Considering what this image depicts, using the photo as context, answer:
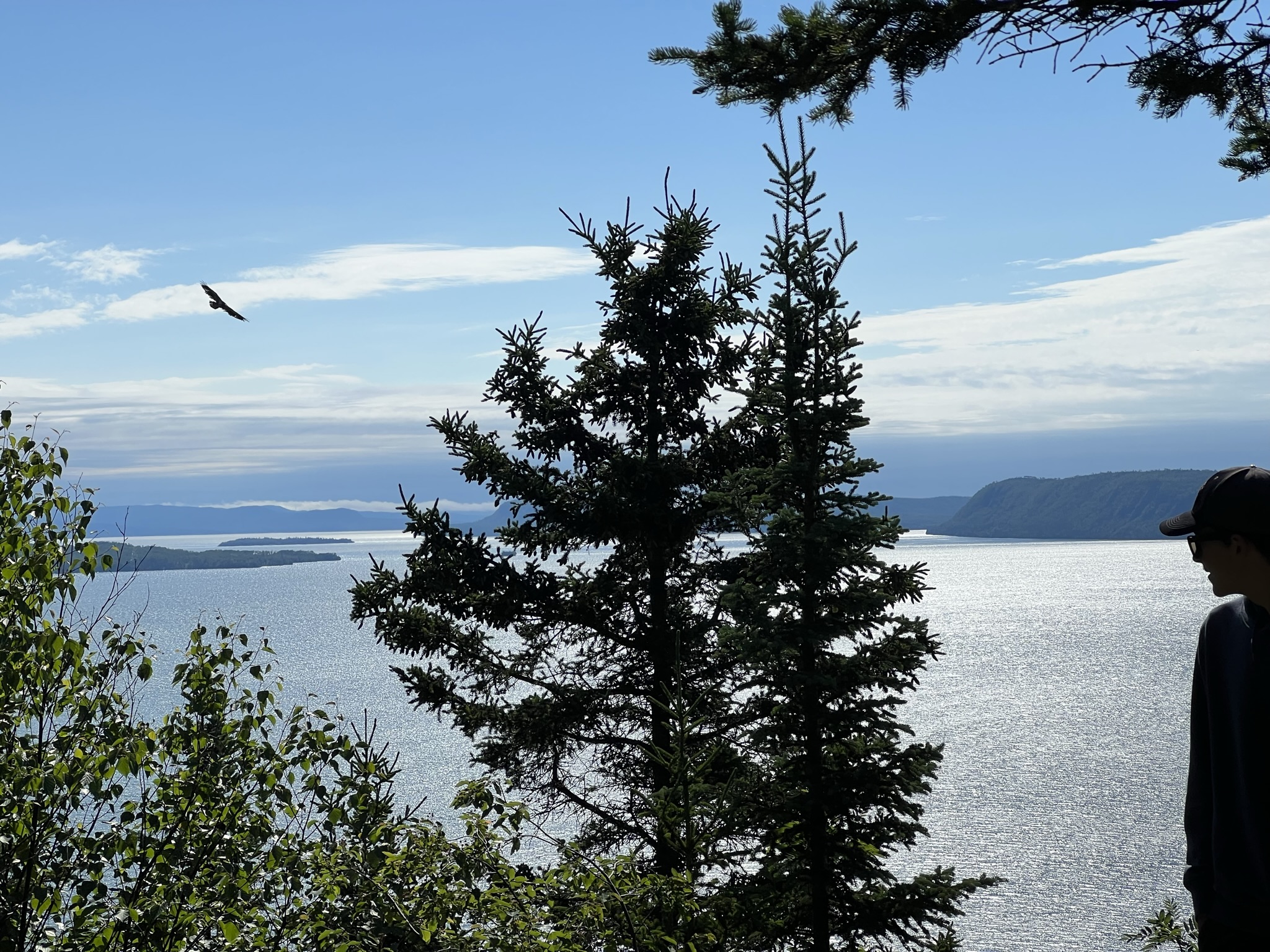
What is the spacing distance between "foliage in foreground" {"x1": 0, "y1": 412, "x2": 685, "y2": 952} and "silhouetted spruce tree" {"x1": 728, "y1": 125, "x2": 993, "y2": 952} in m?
3.13

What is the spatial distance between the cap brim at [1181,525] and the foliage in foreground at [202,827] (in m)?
3.70

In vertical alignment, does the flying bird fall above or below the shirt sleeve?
above

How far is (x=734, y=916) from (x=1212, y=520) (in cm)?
688

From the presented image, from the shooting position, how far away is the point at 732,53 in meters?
6.88

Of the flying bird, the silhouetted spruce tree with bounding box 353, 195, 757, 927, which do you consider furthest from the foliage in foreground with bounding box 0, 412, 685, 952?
the silhouetted spruce tree with bounding box 353, 195, 757, 927

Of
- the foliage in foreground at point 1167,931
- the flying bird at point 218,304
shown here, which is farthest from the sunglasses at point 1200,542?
the foliage in foreground at point 1167,931

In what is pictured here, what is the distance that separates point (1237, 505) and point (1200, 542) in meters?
0.14

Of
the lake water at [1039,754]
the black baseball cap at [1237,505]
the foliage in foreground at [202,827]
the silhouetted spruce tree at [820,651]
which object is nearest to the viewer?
the black baseball cap at [1237,505]

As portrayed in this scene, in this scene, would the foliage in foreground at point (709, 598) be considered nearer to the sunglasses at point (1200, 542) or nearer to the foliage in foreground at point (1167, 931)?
the foliage in foreground at point (1167, 931)

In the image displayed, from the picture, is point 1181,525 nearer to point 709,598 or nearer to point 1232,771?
point 1232,771

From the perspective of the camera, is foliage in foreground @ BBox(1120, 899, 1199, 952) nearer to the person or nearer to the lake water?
the person

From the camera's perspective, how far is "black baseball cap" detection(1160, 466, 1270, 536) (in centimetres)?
259

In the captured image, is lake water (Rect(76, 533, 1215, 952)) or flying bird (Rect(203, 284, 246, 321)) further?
lake water (Rect(76, 533, 1215, 952))

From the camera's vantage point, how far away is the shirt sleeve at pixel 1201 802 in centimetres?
272
